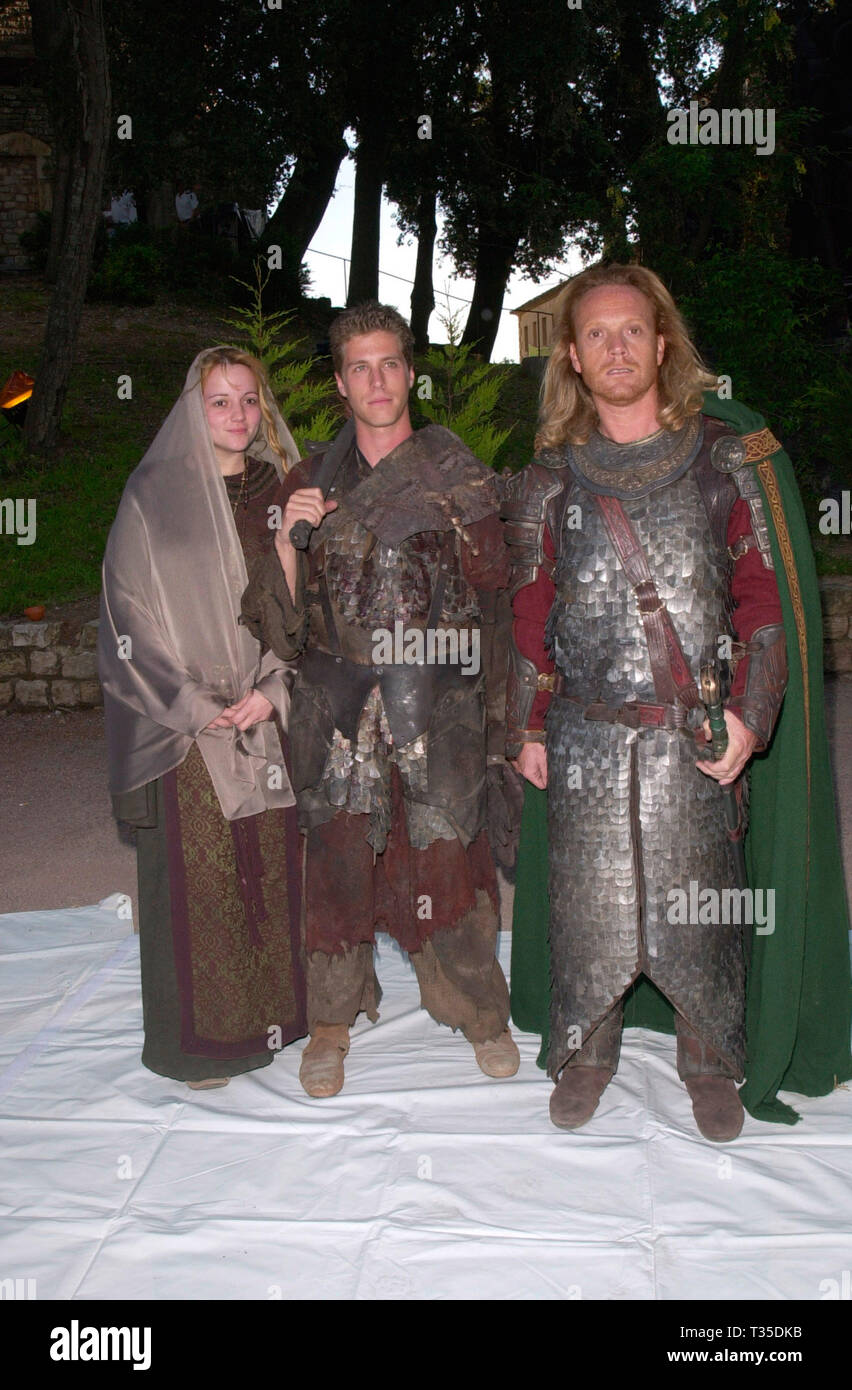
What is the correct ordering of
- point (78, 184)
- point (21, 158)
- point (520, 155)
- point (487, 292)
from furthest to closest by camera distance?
point (21, 158)
point (487, 292)
point (520, 155)
point (78, 184)

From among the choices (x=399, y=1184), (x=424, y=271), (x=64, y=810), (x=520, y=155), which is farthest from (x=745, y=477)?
(x=424, y=271)

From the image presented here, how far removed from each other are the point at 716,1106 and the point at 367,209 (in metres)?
13.9

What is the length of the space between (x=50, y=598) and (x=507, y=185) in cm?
1023

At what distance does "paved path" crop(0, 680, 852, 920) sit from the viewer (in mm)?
4645

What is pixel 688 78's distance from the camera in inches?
482

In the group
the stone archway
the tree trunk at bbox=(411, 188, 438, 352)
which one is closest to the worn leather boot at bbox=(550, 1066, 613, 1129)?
the tree trunk at bbox=(411, 188, 438, 352)

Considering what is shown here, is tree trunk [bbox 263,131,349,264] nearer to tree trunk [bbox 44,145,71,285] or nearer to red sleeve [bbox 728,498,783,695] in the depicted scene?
tree trunk [bbox 44,145,71,285]

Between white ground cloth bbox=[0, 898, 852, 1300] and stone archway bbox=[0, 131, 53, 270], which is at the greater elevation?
stone archway bbox=[0, 131, 53, 270]

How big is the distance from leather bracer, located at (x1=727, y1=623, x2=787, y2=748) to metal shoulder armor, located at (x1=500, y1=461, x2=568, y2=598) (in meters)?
0.54

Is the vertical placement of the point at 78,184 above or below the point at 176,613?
above

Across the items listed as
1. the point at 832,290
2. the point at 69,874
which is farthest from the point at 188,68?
the point at 69,874

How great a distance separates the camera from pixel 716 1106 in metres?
2.86

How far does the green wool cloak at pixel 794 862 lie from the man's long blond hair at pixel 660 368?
9 cm

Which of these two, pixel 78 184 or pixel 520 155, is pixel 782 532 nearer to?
pixel 78 184
